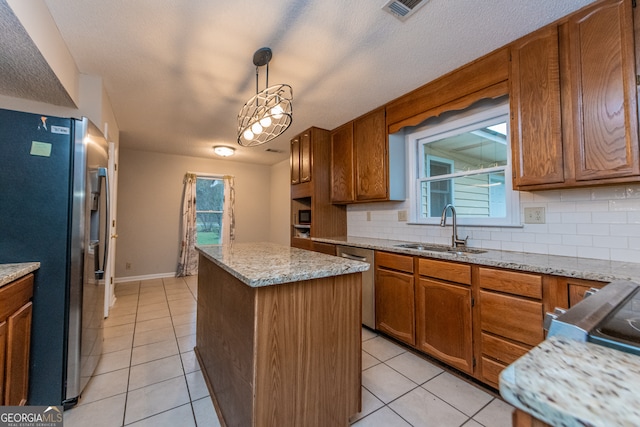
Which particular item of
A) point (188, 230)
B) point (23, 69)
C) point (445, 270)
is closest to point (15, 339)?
point (23, 69)

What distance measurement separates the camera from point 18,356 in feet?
4.29

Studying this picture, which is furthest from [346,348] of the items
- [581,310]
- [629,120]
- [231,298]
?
[629,120]

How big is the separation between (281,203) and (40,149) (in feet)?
13.9

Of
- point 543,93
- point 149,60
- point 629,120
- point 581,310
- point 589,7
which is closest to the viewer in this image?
point 581,310

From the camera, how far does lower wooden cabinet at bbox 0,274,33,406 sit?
1180 mm

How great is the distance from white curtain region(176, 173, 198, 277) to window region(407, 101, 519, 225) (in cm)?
403

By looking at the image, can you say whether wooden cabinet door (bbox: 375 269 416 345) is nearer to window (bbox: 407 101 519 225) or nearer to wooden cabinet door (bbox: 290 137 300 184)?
window (bbox: 407 101 519 225)

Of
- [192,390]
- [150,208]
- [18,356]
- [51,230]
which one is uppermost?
[150,208]

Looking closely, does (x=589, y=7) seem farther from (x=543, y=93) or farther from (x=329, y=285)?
(x=329, y=285)

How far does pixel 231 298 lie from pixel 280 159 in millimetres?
4379

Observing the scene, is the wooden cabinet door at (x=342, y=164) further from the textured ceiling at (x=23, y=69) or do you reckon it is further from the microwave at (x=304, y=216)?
the textured ceiling at (x=23, y=69)

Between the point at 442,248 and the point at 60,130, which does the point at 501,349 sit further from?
the point at 60,130

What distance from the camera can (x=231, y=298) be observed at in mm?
1404

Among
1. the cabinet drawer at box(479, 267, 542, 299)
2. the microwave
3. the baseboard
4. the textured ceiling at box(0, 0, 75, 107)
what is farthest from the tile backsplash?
the baseboard
